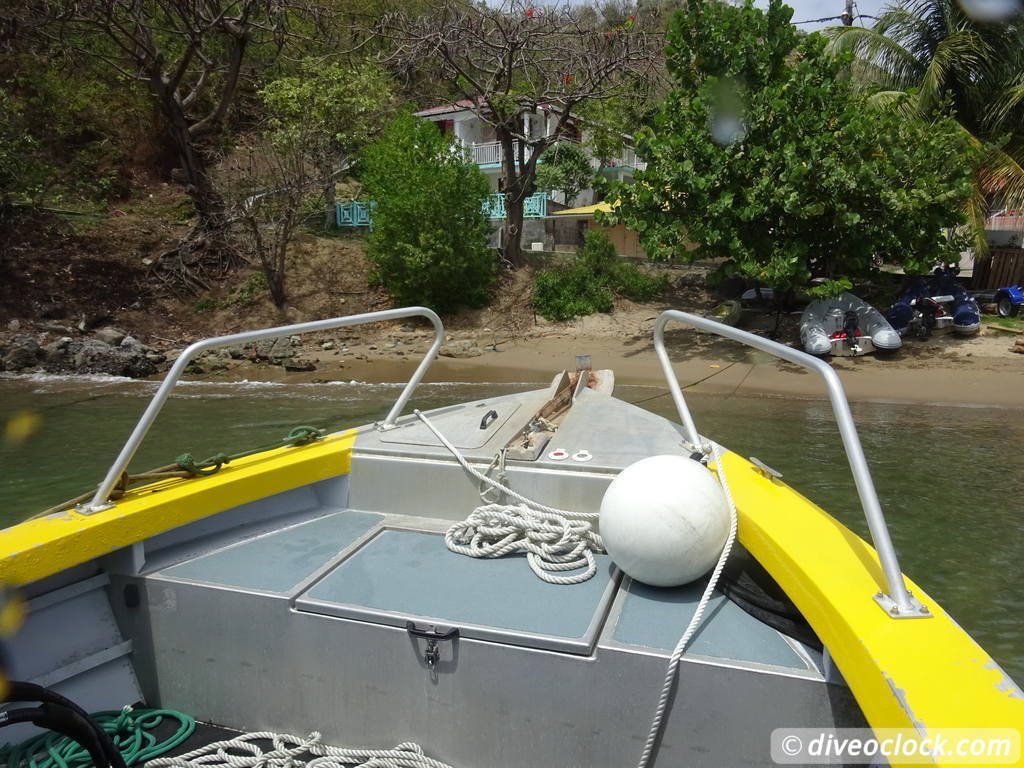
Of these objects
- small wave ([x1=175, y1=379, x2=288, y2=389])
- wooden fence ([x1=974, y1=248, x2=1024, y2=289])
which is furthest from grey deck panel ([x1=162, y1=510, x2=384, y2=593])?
wooden fence ([x1=974, y1=248, x2=1024, y2=289])

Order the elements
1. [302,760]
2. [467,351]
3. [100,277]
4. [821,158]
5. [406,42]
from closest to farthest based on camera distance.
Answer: [302,760], [821,158], [467,351], [406,42], [100,277]

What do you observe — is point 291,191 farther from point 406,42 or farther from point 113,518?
point 113,518

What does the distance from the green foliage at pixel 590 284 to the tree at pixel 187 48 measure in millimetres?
8547

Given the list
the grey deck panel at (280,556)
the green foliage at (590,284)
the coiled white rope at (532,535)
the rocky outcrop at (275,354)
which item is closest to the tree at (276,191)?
the rocky outcrop at (275,354)

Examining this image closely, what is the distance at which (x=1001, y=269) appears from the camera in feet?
59.6

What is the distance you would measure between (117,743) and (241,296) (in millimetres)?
17070

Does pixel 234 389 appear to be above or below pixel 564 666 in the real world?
below

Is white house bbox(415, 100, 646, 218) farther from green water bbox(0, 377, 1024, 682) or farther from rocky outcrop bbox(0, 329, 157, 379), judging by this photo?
green water bbox(0, 377, 1024, 682)

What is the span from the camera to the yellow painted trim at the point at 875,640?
1.53 meters

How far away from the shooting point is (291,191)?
16.5 metres

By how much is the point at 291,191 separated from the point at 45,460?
30.6 ft

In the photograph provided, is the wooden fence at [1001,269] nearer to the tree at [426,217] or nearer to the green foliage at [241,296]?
the tree at [426,217]

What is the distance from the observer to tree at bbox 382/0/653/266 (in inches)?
634

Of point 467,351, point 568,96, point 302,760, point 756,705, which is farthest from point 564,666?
point 568,96
